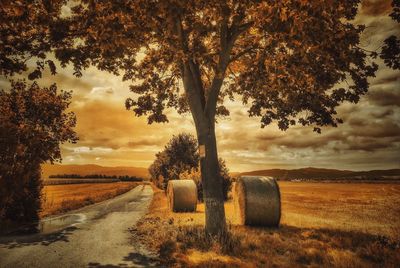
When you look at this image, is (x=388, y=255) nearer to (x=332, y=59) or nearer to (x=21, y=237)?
(x=332, y=59)

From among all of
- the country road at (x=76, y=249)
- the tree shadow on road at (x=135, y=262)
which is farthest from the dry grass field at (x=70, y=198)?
the tree shadow on road at (x=135, y=262)

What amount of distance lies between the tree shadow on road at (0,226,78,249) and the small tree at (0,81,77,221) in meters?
1.33

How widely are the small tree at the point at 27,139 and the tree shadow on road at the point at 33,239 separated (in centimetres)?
133

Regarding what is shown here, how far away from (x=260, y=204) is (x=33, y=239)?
357 inches

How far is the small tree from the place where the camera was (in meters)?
6.87

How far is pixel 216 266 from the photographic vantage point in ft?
26.1

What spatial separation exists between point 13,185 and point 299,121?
34.7ft

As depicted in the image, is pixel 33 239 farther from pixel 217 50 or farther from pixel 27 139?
pixel 217 50

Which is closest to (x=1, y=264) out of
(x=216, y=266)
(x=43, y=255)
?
(x=43, y=255)

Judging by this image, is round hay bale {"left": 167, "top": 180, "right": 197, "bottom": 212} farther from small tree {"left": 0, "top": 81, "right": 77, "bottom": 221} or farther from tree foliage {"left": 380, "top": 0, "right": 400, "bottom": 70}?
tree foliage {"left": 380, "top": 0, "right": 400, "bottom": 70}

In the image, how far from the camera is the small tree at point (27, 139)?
6867 mm

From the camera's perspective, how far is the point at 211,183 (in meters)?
11.7

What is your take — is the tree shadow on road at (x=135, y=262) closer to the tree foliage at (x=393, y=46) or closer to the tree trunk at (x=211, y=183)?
the tree trunk at (x=211, y=183)

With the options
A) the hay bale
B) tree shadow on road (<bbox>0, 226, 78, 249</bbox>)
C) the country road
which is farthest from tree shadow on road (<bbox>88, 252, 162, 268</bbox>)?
the hay bale
